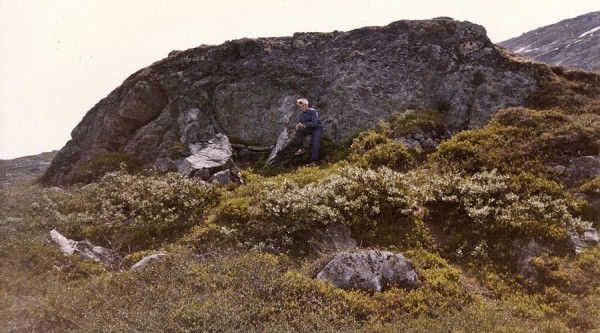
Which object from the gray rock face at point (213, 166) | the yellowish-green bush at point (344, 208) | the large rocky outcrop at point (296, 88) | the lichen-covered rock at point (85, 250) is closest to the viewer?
the lichen-covered rock at point (85, 250)

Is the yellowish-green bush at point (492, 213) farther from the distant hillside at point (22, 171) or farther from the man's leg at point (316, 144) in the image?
the distant hillside at point (22, 171)

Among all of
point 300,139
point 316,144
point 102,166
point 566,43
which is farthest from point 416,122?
point 566,43

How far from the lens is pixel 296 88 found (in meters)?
26.8

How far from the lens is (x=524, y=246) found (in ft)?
40.9

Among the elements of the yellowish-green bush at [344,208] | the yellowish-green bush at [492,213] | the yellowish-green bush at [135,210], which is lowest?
the yellowish-green bush at [492,213]

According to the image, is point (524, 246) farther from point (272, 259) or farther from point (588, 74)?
point (588, 74)

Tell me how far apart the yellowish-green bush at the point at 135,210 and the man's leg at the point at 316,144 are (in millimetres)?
5686

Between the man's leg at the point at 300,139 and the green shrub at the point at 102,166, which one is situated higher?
the green shrub at the point at 102,166

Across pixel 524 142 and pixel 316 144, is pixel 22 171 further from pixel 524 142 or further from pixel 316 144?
pixel 524 142

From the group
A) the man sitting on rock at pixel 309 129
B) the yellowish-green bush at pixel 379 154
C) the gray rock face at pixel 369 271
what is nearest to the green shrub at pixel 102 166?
the man sitting on rock at pixel 309 129

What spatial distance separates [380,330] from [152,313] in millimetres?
4865

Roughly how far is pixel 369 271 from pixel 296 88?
17.3m

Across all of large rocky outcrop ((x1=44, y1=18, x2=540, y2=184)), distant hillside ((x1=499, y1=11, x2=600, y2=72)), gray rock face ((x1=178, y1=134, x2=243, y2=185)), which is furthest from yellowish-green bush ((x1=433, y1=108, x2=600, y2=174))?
distant hillside ((x1=499, y1=11, x2=600, y2=72))

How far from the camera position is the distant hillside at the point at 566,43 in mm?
83869
